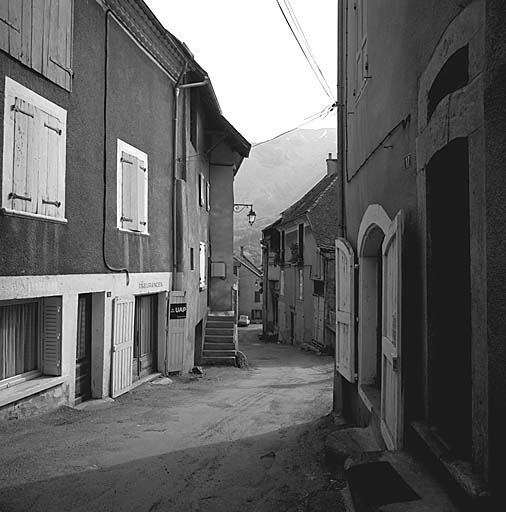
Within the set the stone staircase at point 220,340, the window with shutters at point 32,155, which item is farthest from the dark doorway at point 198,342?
the window with shutters at point 32,155

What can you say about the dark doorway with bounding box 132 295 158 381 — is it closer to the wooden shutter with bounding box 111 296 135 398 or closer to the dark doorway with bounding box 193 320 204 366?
the wooden shutter with bounding box 111 296 135 398

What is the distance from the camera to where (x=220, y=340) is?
17938mm

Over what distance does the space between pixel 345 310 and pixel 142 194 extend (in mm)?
4984

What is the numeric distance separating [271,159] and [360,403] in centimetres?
15070

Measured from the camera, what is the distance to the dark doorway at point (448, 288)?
3.93 meters

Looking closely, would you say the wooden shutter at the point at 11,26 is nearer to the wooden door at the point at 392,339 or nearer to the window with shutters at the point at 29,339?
the window with shutters at the point at 29,339

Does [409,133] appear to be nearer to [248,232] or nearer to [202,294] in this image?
[202,294]

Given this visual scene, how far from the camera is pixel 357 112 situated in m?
7.33

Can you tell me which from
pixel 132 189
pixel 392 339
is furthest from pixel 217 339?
pixel 392 339

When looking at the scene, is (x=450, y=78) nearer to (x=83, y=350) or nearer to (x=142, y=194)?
(x=83, y=350)

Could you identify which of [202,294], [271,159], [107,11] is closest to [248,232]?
[271,159]

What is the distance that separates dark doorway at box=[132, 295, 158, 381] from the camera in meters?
11.4

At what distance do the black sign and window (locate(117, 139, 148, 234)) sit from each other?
1.98 metres

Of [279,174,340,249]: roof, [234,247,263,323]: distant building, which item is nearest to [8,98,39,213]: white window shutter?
[279,174,340,249]: roof
